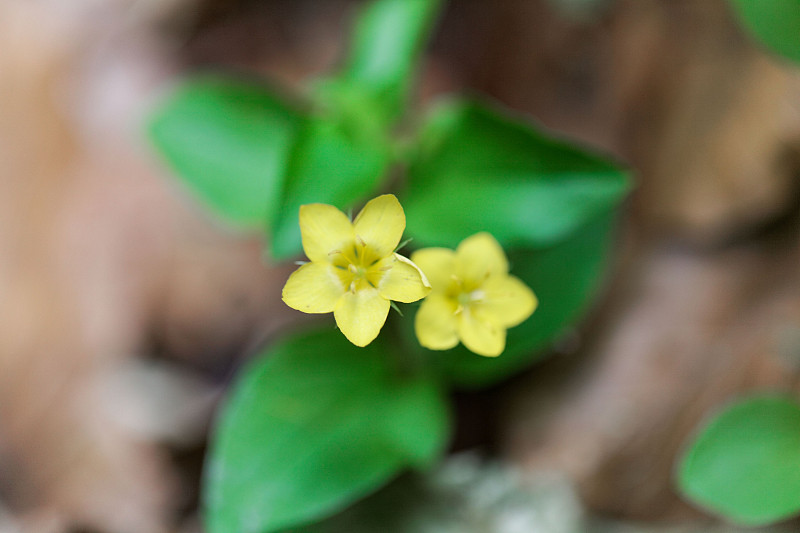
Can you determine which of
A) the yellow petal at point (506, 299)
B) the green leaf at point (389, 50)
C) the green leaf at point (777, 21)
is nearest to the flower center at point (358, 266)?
the yellow petal at point (506, 299)

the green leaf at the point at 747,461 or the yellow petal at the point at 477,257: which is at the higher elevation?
the yellow petal at the point at 477,257

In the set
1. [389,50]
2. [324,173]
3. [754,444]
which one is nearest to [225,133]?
[389,50]

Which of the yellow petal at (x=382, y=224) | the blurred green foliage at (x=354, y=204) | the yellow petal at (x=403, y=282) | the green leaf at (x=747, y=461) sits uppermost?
the blurred green foliage at (x=354, y=204)

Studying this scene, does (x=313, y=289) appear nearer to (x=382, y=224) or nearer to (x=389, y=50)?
(x=382, y=224)

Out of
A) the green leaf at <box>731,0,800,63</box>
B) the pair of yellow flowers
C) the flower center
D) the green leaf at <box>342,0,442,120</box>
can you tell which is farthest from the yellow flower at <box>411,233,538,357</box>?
the green leaf at <box>731,0,800,63</box>

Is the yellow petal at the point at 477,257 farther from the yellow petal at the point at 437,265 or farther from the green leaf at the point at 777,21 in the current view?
the green leaf at the point at 777,21

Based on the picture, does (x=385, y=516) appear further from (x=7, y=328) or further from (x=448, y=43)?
(x=448, y=43)

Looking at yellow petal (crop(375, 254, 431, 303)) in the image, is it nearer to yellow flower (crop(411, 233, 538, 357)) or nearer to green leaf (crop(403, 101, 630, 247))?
yellow flower (crop(411, 233, 538, 357))
